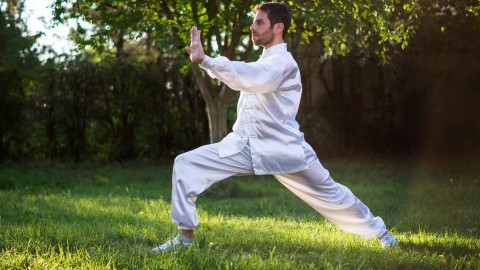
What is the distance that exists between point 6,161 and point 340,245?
36.7 ft

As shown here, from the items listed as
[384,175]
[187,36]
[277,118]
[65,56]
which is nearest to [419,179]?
[384,175]

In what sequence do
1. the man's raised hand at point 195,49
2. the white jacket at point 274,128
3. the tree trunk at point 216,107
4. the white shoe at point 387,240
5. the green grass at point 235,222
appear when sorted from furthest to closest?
the tree trunk at point 216,107
the white shoe at point 387,240
the white jacket at point 274,128
the green grass at point 235,222
the man's raised hand at point 195,49

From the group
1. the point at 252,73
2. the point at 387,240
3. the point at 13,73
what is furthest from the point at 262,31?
the point at 13,73

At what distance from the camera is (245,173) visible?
5.36 metres

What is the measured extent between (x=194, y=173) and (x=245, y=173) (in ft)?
1.60

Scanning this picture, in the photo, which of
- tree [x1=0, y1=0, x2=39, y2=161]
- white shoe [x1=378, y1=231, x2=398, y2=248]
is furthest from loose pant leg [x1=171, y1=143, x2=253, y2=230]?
tree [x1=0, y1=0, x2=39, y2=161]

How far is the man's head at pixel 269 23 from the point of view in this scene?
5.16 meters

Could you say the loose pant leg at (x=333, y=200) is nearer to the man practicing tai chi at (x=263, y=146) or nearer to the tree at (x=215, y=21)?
the man practicing tai chi at (x=263, y=146)

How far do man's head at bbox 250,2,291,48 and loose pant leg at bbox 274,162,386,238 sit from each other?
1.04 meters

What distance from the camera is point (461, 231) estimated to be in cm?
675

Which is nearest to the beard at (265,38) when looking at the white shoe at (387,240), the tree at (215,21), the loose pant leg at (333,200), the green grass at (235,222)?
the loose pant leg at (333,200)

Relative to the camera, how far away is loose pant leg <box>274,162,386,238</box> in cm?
532

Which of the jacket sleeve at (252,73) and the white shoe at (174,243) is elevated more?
the jacket sleeve at (252,73)

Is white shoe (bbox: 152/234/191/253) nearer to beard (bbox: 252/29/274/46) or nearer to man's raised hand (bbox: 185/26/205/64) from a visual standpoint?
man's raised hand (bbox: 185/26/205/64)
